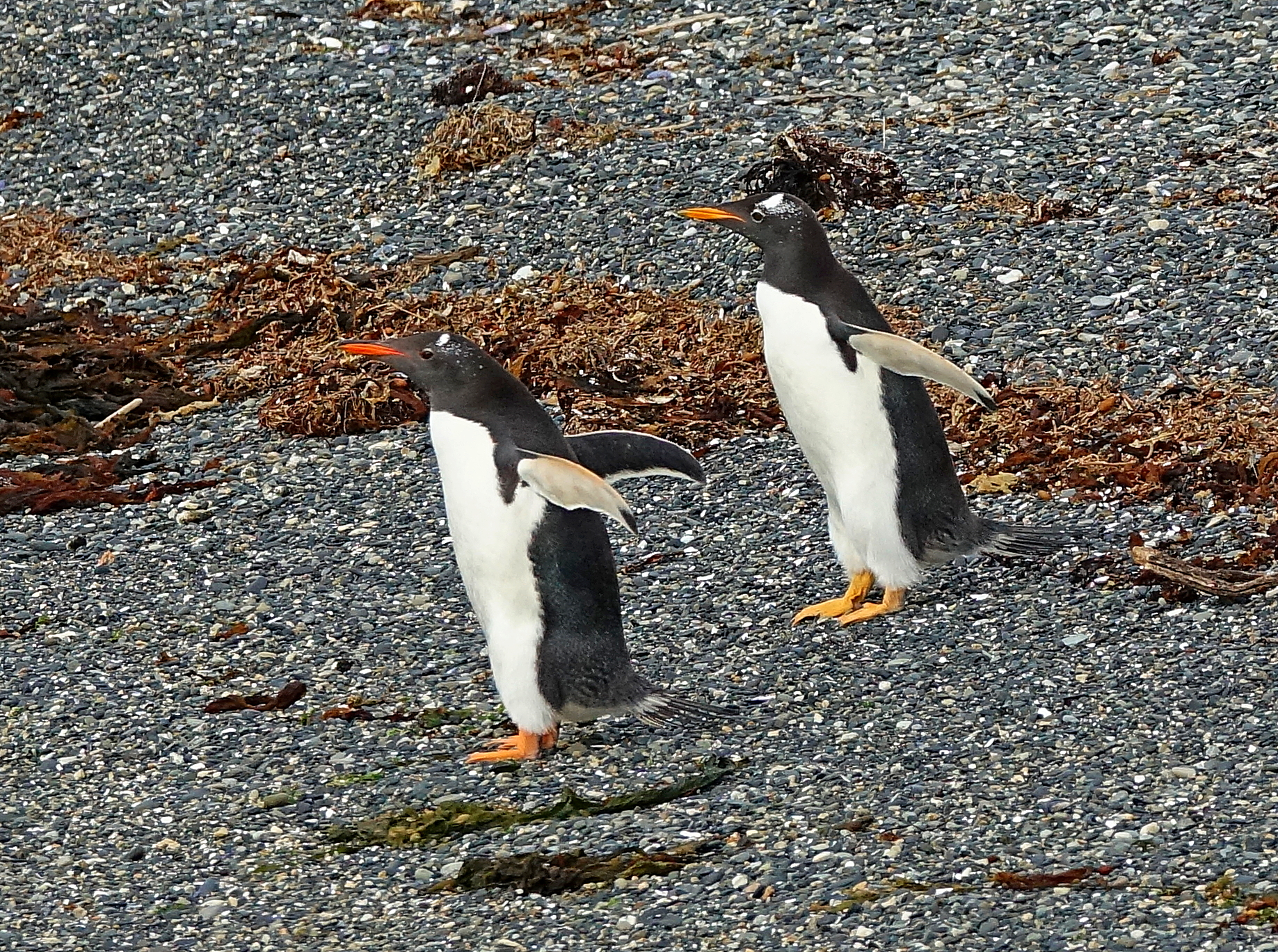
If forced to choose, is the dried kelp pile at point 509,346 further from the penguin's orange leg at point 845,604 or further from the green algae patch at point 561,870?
the green algae patch at point 561,870

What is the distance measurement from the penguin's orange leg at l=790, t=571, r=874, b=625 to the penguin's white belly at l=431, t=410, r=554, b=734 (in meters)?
1.05

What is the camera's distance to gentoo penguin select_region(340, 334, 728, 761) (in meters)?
4.81

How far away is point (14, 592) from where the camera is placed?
20.5 feet

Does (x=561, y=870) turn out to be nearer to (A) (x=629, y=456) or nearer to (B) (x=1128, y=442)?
(A) (x=629, y=456)

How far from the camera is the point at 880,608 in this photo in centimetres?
554

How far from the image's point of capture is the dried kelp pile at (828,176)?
8.42 m

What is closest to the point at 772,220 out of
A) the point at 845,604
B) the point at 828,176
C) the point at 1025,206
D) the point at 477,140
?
the point at 845,604

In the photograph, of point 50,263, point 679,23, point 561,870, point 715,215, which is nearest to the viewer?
point 561,870

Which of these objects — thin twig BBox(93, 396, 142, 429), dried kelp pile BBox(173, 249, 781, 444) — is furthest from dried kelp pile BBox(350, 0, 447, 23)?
thin twig BBox(93, 396, 142, 429)

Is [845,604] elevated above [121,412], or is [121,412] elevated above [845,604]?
[121,412]

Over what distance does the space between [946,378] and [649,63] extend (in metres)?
5.39

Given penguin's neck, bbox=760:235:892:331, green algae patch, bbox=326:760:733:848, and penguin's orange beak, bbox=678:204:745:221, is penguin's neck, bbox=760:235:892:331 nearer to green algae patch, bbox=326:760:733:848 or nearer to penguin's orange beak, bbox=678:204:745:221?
penguin's orange beak, bbox=678:204:745:221

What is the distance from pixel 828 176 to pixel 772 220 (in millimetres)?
2975

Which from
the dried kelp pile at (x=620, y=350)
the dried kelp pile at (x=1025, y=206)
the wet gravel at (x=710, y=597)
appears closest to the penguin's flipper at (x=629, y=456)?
the wet gravel at (x=710, y=597)
